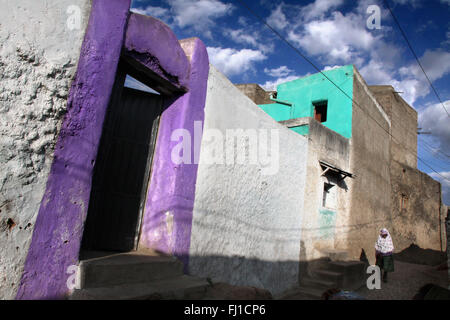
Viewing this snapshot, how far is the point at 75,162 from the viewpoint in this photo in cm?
257

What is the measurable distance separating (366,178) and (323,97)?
306 centimetres

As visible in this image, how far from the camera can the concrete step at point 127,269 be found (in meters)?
2.54

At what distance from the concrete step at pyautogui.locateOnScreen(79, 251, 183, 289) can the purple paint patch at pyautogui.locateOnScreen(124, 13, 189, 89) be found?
2061mm

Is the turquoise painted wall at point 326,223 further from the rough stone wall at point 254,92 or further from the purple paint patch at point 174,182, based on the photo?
the rough stone wall at point 254,92

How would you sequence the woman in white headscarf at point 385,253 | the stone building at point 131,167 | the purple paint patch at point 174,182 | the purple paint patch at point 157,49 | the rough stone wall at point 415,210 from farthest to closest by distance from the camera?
the rough stone wall at point 415,210 → the woman in white headscarf at point 385,253 → the purple paint patch at point 174,182 → the purple paint patch at point 157,49 → the stone building at point 131,167

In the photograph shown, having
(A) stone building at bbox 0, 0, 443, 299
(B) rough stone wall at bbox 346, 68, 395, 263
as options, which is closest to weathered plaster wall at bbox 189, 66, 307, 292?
(A) stone building at bbox 0, 0, 443, 299

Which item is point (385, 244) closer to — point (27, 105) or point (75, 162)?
point (75, 162)

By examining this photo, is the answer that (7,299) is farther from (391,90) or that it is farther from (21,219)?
(391,90)

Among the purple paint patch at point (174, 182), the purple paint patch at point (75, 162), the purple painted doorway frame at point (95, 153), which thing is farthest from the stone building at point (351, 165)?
the purple paint patch at point (75, 162)

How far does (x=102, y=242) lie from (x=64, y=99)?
5.78ft

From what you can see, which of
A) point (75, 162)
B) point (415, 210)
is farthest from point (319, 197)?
point (415, 210)

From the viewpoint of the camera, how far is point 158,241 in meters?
3.53

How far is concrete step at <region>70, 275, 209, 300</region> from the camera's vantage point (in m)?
2.37

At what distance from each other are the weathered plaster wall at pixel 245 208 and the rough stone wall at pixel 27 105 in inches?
78.6
